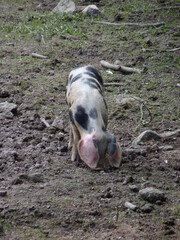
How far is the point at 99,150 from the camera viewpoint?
530cm

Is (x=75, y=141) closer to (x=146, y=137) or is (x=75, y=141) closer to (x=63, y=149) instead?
(x=63, y=149)

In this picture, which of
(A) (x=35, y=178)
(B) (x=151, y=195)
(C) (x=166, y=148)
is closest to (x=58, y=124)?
(C) (x=166, y=148)

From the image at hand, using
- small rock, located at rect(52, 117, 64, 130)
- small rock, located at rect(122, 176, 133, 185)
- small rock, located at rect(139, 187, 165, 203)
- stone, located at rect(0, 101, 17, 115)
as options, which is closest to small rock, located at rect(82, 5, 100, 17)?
stone, located at rect(0, 101, 17, 115)

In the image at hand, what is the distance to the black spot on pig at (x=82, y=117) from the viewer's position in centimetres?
550

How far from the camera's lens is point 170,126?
22.5 ft

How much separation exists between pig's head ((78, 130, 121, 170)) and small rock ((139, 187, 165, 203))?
45 cm

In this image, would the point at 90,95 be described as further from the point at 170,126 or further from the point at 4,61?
the point at 4,61

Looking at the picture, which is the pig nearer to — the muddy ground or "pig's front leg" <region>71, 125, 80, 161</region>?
"pig's front leg" <region>71, 125, 80, 161</region>

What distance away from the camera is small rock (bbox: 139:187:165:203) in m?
5.03

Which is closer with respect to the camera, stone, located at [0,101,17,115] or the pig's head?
the pig's head

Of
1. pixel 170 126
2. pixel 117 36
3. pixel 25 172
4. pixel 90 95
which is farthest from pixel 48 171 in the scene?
pixel 117 36

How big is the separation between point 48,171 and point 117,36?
4663 mm

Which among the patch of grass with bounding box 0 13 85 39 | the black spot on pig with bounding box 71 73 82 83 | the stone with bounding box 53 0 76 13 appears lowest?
the patch of grass with bounding box 0 13 85 39

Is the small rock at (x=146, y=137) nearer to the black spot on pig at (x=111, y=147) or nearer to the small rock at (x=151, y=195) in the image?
the black spot on pig at (x=111, y=147)
